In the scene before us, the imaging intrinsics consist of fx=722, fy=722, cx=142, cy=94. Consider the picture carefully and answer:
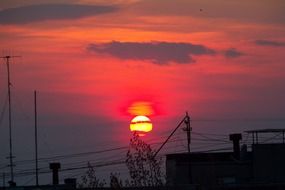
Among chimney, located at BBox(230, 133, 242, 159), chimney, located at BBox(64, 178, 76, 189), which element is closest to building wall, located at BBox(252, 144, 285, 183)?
chimney, located at BBox(230, 133, 242, 159)

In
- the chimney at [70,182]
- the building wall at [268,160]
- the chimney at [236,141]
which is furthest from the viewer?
the chimney at [236,141]

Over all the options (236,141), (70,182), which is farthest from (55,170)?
(236,141)

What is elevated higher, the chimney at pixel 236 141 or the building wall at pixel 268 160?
the chimney at pixel 236 141

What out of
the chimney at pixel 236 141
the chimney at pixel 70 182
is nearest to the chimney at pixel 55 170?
the chimney at pixel 70 182

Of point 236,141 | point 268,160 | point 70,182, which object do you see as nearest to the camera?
point 70,182

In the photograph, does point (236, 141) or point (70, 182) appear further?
point (236, 141)

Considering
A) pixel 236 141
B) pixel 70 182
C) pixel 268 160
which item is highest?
pixel 236 141

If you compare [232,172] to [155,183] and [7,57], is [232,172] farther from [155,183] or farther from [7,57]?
[155,183]

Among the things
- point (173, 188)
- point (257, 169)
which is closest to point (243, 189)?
point (173, 188)

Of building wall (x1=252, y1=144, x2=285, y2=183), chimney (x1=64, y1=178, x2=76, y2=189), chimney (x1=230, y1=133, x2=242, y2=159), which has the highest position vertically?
chimney (x1=230, y1=133, x2=242, y2=159)

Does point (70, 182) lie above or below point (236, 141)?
below

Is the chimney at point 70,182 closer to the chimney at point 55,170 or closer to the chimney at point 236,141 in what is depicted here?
the chimney at point 55,170

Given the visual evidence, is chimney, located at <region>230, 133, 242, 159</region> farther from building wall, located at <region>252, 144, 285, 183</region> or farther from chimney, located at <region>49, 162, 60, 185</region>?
chimney, located at <region>49, 162, 60, 185</region>

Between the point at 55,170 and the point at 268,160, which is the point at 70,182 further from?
the point at 268,160
